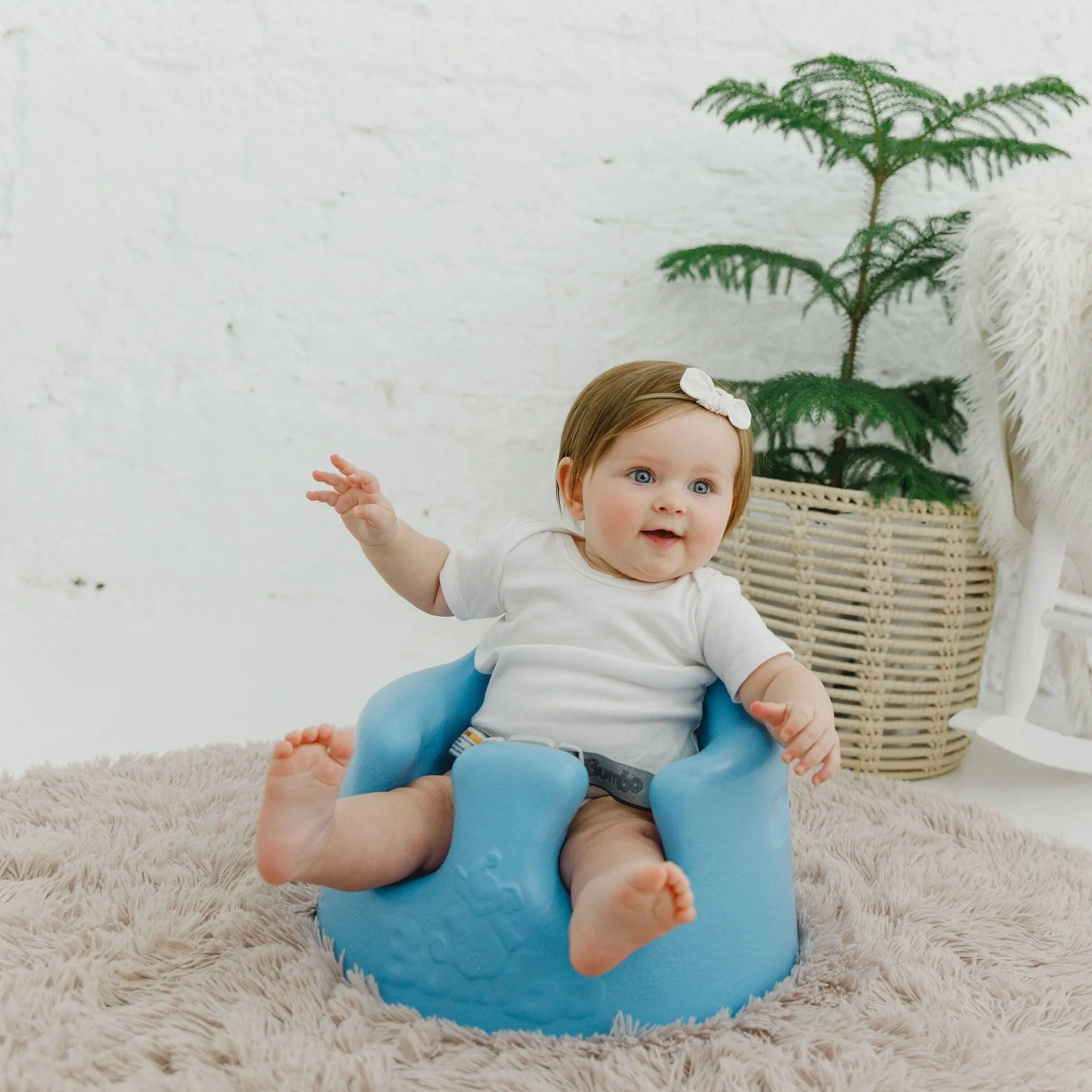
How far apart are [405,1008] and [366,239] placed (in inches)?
56.1

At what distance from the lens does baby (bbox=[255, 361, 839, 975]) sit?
0.90m

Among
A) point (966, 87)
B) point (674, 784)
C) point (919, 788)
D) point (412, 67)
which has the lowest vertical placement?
point (919, 788)

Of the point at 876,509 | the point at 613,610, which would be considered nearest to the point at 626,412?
the point at 613,610

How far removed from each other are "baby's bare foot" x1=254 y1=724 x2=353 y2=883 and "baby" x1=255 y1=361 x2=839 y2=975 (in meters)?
0.05

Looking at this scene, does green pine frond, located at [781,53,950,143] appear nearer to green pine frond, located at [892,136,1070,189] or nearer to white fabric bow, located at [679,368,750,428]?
green pine frond, located at [892,136,1070,189]

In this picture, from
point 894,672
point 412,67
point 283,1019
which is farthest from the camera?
point 412,67

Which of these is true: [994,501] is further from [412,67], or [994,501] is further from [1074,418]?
[412,67]

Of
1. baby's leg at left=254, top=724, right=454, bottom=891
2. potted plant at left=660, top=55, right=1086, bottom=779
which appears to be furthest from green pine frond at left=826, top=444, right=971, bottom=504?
baby's leg at left=254, top=724, right=454, bottom=891

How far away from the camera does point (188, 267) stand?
1.95 meters

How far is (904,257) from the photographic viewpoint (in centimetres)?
161

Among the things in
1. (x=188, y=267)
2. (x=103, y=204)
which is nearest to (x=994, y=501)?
(x=188, y=267)

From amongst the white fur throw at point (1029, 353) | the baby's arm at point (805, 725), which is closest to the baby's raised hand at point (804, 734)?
the baby's arm at point (805, 725)

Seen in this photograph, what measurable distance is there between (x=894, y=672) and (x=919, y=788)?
0.56 ft

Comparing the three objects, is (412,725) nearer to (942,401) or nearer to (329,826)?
(329,826)
